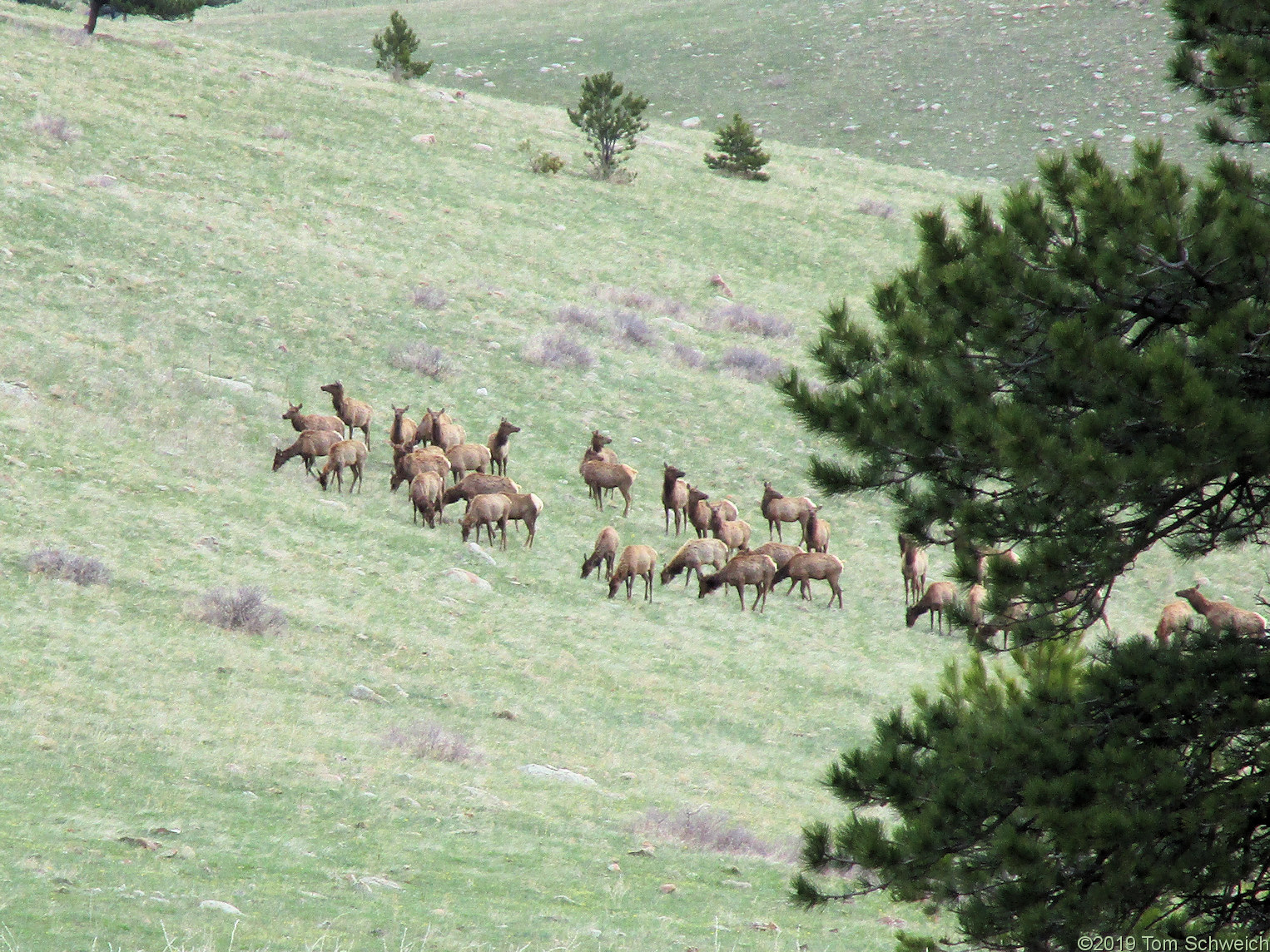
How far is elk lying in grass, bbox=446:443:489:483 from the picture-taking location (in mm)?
19656

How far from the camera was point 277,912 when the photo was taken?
288 inches

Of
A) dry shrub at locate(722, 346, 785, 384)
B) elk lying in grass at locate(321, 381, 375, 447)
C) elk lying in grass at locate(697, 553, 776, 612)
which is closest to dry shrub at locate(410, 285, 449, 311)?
elk lying in grass at locate(321, 381, 375, 447)

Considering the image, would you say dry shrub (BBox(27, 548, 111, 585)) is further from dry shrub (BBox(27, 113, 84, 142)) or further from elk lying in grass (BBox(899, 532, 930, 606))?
dry shrub (BBox(27, 113, 84, 142))

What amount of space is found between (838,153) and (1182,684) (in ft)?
172

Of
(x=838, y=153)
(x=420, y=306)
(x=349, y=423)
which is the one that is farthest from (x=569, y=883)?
(x=838, y=153)

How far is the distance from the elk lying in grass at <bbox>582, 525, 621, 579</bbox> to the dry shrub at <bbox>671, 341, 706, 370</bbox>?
10199 millimetres

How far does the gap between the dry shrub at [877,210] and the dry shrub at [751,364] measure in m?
15.8

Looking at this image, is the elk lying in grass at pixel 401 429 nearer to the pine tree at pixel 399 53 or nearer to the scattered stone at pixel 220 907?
the scattered stone at pixel 220 907

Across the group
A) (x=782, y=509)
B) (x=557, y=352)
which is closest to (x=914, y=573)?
(x=782, y=509)

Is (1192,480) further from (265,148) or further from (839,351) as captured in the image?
(265,148)

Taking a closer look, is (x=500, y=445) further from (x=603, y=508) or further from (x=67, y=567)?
(x=67, y=567)

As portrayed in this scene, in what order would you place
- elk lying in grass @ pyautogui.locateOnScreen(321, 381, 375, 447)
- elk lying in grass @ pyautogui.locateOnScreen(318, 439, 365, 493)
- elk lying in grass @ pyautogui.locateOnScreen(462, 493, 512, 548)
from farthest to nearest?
1. elk lying in grass @ pyautogui.locateOnScreen(321, 381, 375, 447)
2. elk lying in grass @ pyautogui.locateOnScreen(318, 439, 365, 493)
3. elk lying in grass @ pyautogui.locateOnScreen(462, 493, 512, 548)

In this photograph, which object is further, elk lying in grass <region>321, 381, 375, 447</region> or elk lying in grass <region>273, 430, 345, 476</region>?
elk lying in grass <region>321, 381, 375, 447</region>

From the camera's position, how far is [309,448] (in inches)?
750
